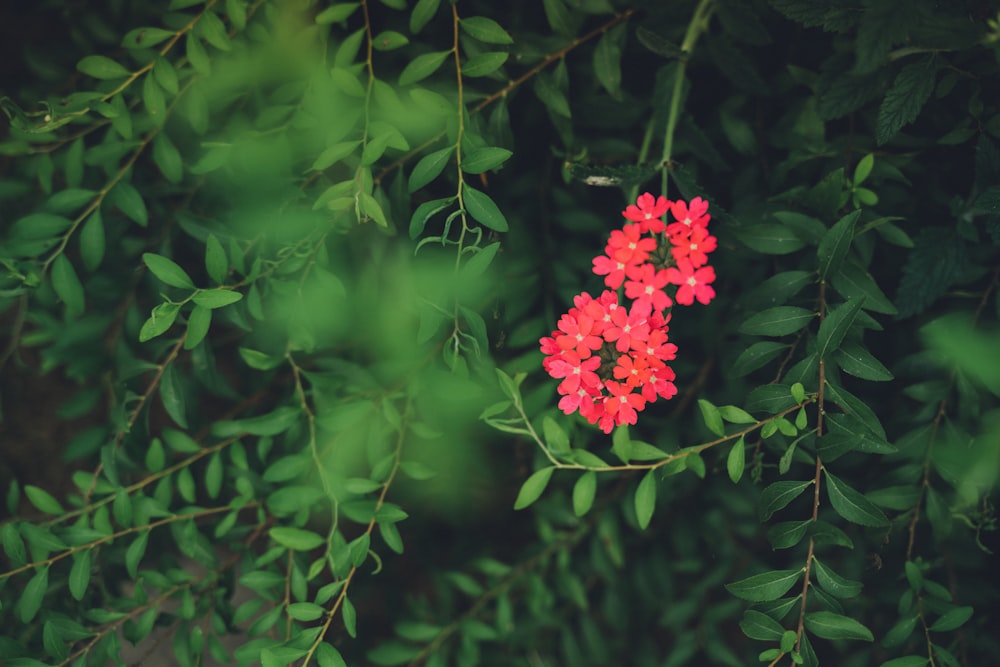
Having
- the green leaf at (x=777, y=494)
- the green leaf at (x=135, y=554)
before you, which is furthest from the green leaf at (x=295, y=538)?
the green leaf at (x=777, y=494)

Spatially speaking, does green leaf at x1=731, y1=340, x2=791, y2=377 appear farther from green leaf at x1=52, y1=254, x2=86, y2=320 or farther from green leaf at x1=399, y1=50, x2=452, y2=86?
green leaf at x1=52, y1=254, x2=86, y2=320

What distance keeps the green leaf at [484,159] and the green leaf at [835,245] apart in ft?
1.61

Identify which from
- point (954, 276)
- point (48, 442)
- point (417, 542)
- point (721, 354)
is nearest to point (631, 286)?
point (721, 354)

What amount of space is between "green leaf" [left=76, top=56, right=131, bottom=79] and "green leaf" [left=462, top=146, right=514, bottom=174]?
0.64 metres

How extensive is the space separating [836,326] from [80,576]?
127 cm

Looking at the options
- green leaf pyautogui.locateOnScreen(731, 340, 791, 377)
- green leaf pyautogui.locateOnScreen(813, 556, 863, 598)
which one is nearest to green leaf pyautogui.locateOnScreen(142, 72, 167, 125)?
green leaf pyautogui.locateOnScreen(731, 340, 791, 377)

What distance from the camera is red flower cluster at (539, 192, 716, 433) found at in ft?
3.24

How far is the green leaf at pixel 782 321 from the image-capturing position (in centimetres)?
104

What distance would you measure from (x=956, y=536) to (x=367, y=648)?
135 centimetres

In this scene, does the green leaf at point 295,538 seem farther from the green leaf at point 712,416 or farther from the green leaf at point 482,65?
the green leaf at point 482,65

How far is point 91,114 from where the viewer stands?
1.39 metres

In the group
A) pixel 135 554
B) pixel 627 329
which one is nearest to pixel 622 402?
pixel 627 329

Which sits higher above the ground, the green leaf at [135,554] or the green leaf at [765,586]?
the green leaf at [135,554]

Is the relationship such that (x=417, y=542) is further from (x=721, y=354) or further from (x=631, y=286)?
(x=631, y=286)
